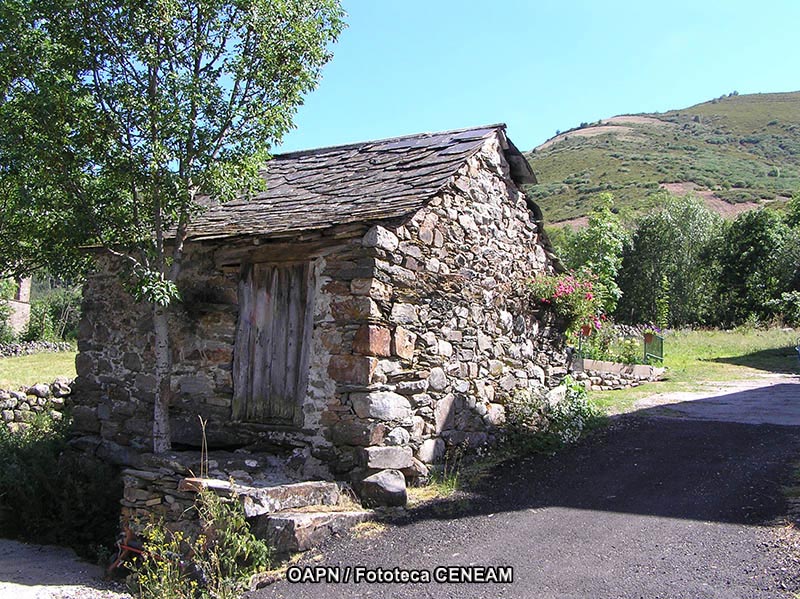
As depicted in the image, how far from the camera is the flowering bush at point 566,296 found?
9.62m

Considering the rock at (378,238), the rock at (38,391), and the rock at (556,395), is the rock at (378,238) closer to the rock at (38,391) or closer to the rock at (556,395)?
the rock at (556,395)

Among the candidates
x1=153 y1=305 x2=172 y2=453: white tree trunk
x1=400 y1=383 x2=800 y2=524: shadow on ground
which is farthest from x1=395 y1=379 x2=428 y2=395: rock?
x1=153 y1=305 x2=172 y2=453: white tree trunk

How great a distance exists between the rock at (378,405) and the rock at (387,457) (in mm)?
327

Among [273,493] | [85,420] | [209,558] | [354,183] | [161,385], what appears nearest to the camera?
[209,558]

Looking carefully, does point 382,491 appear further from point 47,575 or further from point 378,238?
point 47,575

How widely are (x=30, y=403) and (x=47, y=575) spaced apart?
227 inches

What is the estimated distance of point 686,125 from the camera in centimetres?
7356

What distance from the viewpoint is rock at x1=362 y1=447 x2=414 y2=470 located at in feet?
21.6

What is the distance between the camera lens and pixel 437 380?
7496mm

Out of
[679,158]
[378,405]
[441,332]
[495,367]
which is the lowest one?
[378,405]

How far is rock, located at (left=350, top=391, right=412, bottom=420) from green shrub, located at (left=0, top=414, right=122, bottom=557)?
3103mm

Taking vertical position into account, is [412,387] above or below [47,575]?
above

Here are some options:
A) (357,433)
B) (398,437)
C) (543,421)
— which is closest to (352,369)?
(357,433)

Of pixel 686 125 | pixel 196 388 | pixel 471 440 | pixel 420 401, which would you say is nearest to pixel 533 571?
pixel 420 401
